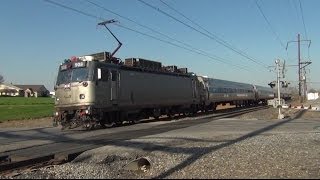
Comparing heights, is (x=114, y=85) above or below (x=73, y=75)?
below

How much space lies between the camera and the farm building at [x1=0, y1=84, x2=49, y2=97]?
586 feet

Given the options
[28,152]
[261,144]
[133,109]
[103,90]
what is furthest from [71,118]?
[261,144]

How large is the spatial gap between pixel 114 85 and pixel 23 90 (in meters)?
166

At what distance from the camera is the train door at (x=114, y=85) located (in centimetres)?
2520

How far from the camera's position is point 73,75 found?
957 inches

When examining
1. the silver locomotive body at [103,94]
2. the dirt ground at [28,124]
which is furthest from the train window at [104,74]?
the dirt ground at [28,124]

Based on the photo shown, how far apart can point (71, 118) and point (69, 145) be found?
8.09m

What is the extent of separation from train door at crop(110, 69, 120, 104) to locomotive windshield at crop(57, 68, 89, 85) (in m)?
1.80

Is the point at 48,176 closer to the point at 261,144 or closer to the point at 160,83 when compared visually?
the point at 261,144

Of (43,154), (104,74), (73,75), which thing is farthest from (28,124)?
(43,154)

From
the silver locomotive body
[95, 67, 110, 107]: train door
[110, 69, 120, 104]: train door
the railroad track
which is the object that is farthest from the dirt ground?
the railroad track

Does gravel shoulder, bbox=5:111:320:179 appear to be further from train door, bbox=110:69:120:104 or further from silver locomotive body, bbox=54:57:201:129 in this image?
train door, bbox=110:69:120:104

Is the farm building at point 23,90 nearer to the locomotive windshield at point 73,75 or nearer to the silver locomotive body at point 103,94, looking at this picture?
the silver locomotive body at point 103,94

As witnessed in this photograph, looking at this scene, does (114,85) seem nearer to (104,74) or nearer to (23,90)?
(104,74)
